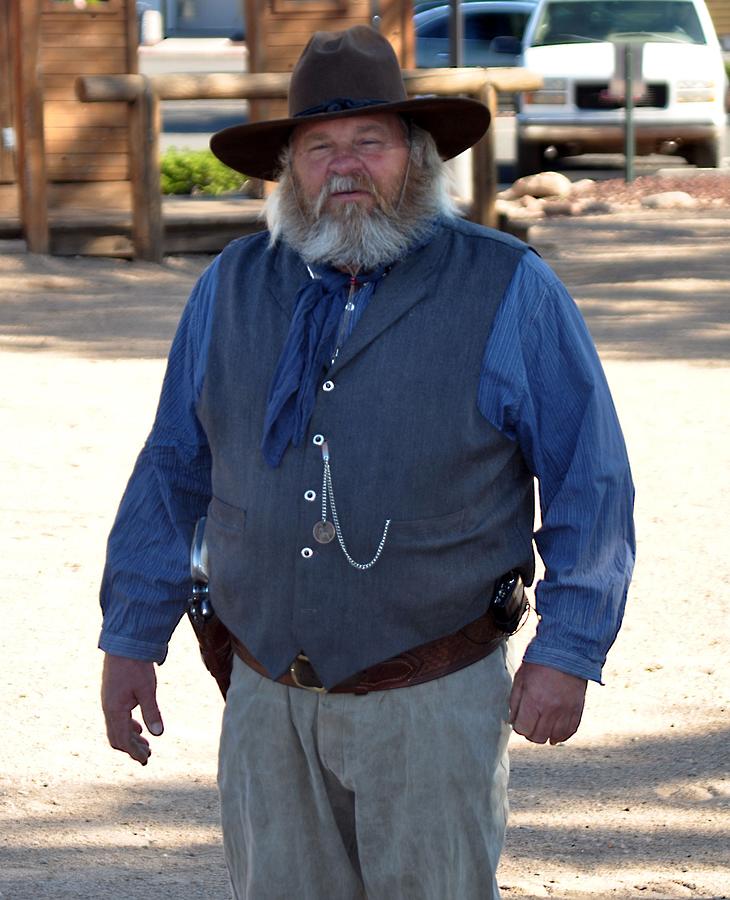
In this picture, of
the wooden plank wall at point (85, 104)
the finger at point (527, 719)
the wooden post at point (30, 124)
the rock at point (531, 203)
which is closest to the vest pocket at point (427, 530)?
the finger at point (527, 719)

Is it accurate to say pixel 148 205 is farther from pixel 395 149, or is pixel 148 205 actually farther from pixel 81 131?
pixel 395 149

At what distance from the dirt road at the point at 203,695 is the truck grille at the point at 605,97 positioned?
6981mm

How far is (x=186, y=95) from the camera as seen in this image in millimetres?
10461

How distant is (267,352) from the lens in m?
2.47

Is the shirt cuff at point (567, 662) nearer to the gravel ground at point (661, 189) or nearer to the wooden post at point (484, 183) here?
the wooden post at point (484, 183)

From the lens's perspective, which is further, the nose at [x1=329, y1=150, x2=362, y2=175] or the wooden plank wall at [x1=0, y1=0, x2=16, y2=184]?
the wooden plank wall at [x1=0, y1=0, x2=16, y2=184]

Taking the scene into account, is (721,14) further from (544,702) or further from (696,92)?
(544,702)

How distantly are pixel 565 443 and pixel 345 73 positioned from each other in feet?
2.27

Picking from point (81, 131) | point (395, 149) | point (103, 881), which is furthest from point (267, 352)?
point (81, 131)

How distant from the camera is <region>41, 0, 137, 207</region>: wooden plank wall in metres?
11.7

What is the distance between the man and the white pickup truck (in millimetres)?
12929

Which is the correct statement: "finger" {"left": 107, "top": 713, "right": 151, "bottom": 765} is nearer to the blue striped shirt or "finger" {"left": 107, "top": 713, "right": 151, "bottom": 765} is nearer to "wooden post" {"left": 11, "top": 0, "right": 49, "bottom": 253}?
the blue striped shirt

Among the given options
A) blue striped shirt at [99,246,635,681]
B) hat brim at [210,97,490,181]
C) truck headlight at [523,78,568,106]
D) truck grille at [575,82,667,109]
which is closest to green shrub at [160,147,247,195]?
truck headlight at [523,78,568,106]

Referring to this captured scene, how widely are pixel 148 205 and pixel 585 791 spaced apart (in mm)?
7649
